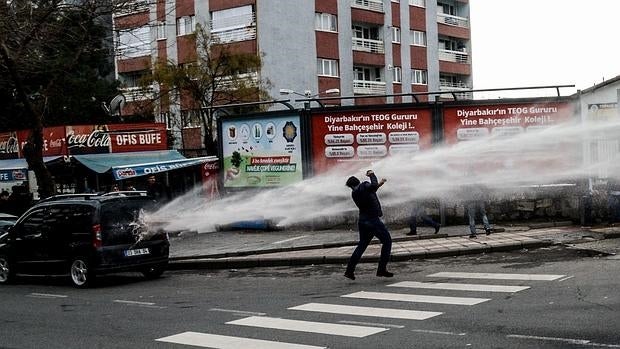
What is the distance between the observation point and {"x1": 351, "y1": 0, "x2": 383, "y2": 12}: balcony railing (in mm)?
45731

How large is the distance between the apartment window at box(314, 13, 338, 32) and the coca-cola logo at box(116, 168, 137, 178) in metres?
24.8

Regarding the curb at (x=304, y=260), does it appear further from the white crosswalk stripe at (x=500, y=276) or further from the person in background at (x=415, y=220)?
the person in background at (x=415, y=220)

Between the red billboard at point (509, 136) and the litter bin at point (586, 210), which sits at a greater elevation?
the red billboard at point (509, 136)

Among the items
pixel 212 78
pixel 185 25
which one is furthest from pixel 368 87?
pixel 212 78

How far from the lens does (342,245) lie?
16.4 meters

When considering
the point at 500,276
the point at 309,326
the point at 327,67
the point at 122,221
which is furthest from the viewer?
the point at 327,67

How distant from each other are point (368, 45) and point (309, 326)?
131 feet

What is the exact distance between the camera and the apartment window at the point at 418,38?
5084 centimetres

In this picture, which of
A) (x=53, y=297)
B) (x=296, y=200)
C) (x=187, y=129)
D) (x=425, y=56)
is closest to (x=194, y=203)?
(x=296, y=200)

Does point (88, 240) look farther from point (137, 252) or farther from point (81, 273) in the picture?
point (137, 252)

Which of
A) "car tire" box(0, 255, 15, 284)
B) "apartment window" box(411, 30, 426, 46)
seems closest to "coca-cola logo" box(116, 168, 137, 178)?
"car tire" box(0, 255, 15, 284)

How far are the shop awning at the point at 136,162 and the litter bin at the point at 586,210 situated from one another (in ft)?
34.0

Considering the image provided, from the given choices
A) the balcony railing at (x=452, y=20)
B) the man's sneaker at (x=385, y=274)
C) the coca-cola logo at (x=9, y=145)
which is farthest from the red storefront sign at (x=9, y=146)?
the balcony railing at (x=452, y=20)

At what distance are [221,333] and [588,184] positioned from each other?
11.9 meters
